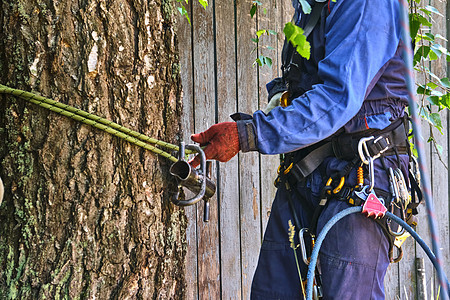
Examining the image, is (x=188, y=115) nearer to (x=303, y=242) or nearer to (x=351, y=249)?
(x=303, y=242)

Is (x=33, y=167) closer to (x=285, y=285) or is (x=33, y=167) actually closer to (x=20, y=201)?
(x=20, y=201)

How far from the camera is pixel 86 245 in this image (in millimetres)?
1319

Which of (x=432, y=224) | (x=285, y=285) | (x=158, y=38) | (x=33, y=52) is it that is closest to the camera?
(x=432, y=224)

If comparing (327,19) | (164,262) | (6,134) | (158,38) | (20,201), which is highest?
(327,19)

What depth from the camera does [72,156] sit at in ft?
4.29

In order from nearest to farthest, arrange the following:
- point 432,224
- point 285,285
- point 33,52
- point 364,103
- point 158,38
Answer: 1. point 432,224
2. point 33,52
3. point 158,38
4. point 364,103
5. point 285,285

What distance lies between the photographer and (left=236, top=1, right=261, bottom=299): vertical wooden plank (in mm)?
2715

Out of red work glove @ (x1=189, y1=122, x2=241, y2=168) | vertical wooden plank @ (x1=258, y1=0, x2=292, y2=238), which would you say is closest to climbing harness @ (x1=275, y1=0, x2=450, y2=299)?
red work glove @ (x1=189, y1=122, x2=241, y2=168)

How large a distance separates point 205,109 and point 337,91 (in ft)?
3.71

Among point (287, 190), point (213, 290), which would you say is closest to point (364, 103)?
point (287, 190)

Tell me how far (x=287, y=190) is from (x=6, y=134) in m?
1.02

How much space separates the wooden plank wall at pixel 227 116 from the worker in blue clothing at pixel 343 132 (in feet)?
2.71

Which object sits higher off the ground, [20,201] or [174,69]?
[174,69]

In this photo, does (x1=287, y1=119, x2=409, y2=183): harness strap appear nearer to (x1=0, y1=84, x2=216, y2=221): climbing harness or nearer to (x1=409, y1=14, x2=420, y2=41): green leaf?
(x1=0, y1=84, x2=216, y2=221): climbing harness
